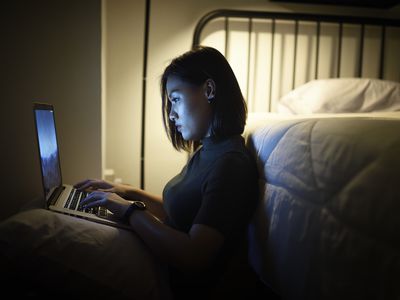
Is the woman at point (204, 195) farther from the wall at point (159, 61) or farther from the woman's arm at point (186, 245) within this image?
the wall at point (159, 61)

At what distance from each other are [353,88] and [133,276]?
1604 mm

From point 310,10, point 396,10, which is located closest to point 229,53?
point 310,10

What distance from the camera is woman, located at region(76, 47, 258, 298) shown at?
585mm

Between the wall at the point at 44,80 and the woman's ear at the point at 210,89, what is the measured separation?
25.8 inches

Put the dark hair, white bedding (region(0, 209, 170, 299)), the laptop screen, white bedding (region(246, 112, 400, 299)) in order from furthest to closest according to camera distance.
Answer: the laptop screen → the dark hair → white bedding (region(0, 209, 170, 299)) → white bedding (region(246, 112, 400, 299))

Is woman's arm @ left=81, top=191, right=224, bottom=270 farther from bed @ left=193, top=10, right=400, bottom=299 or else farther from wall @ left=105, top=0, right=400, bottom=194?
wall @ left=105, top=0, right=400, bottom=194

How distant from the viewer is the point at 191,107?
81 cm

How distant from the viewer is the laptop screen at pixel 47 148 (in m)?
0.91

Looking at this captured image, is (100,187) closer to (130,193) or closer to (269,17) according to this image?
(130,193)

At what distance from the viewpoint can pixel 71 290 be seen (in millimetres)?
519

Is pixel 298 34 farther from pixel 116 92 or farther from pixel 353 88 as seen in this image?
pixel 116 92

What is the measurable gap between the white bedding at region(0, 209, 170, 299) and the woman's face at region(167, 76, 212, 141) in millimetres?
376

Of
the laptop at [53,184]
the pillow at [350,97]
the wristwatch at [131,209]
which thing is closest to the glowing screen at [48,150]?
the laptop at [53,184]

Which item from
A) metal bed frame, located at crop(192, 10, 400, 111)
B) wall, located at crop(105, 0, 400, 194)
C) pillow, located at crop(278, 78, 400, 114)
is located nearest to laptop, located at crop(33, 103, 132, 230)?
wall, located at crop(105, 0, 400, 194)
